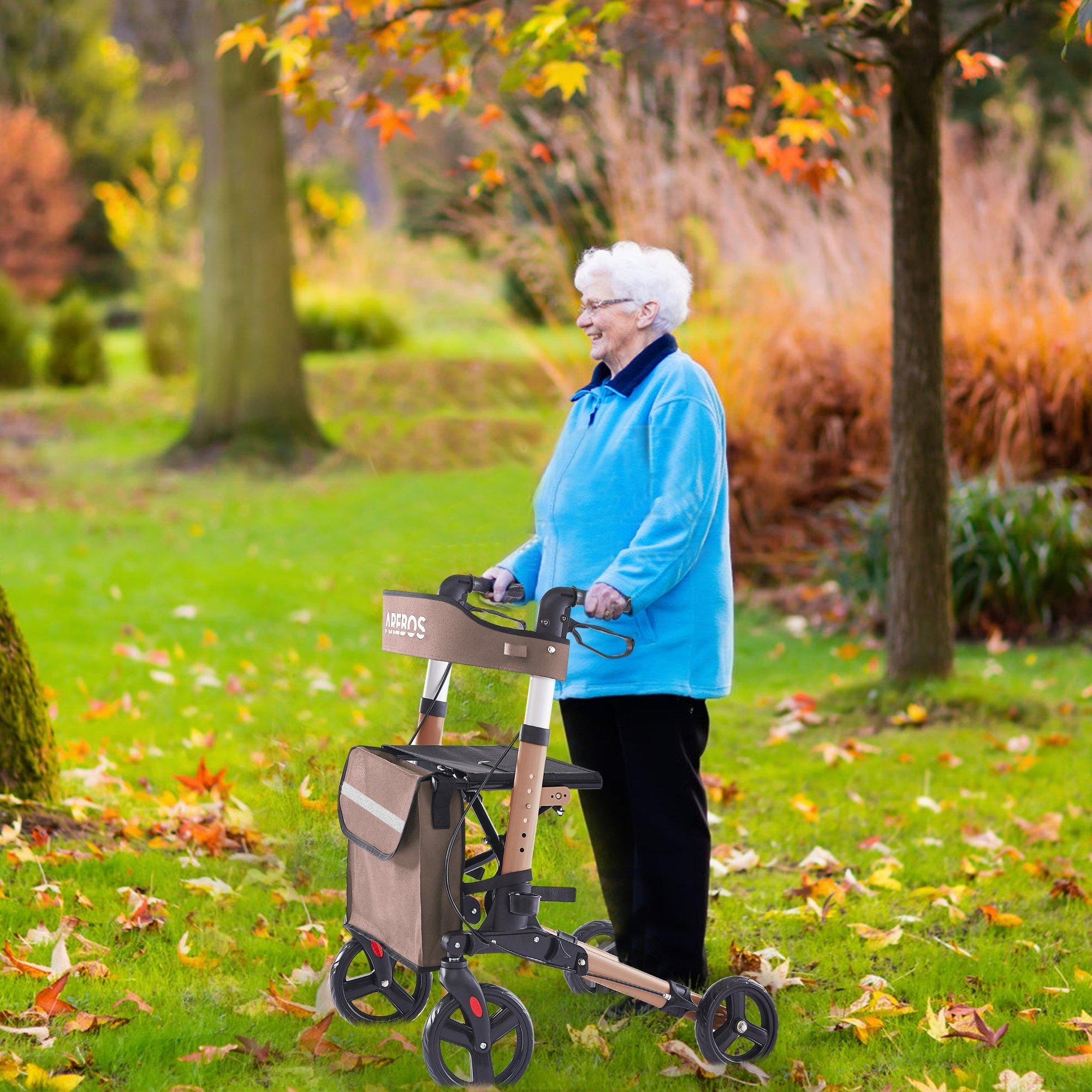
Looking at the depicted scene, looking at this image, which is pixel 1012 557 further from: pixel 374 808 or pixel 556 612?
pixel 374 808

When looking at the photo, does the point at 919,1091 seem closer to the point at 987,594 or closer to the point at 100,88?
the point at 987,594

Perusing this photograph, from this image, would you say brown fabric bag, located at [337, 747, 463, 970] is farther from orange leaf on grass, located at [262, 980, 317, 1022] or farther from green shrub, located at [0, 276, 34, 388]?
green shrub, located at [0, 276, 34, 388]

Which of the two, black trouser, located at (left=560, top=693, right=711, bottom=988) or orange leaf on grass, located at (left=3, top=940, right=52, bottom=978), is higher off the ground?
black trouser, located at (left=560, top=693, right=711, bottom=988)


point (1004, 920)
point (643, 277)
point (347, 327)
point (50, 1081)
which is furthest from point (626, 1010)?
point (347, 327)

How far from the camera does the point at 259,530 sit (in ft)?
35.1

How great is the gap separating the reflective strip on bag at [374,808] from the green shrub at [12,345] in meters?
18.4

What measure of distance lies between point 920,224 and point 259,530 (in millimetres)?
6131

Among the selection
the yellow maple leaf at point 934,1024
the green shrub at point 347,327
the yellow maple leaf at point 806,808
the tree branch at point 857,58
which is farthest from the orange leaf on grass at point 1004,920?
the green shrub at point 347,327

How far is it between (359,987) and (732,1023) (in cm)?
81

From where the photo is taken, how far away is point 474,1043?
2.76 meters

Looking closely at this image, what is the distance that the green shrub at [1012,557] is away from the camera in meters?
7.57

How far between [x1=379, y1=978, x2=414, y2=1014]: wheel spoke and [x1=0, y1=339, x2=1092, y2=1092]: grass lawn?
7cm

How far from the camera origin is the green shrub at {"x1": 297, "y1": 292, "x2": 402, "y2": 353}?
19172 millimetres

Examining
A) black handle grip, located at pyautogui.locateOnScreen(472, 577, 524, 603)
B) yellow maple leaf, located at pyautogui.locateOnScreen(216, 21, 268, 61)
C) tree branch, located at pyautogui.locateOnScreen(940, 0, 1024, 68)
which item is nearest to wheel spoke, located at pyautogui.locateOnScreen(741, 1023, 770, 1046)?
black handle grip, located at pyautogui.locateOnScreen(472, 577, 524, 603)
